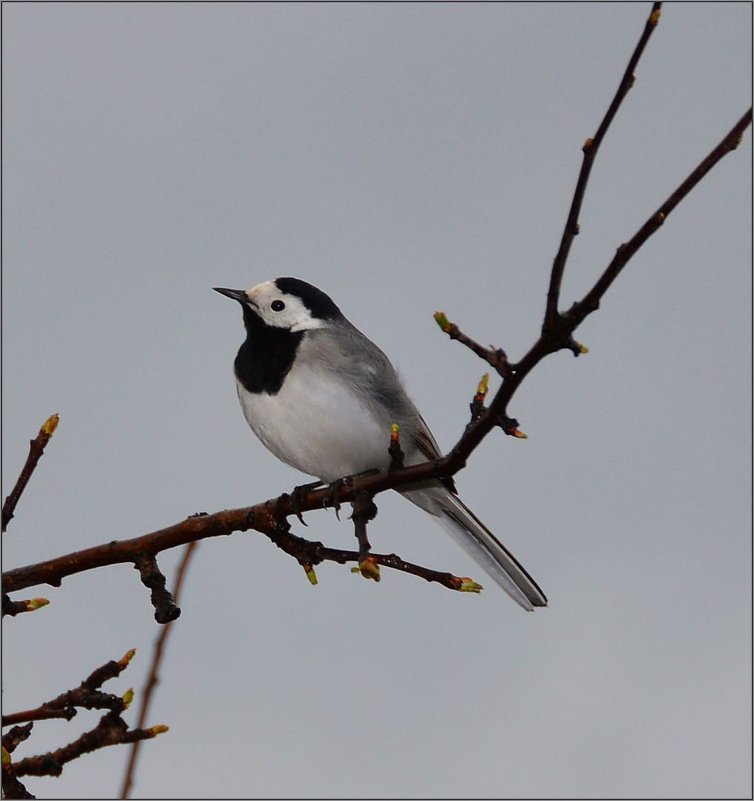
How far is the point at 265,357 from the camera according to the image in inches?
233

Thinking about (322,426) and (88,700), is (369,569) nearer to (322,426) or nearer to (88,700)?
(88,700)

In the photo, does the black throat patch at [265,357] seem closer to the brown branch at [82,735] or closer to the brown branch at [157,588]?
the brown branch at [157,588]

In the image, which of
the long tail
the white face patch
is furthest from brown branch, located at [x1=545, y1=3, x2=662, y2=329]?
the white face patch

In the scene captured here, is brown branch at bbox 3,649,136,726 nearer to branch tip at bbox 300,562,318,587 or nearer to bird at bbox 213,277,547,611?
branch tip at bbox 300,562,318,587

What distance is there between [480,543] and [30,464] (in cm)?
276

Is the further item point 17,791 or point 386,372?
point 386,372

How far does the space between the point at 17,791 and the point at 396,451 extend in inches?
62.6

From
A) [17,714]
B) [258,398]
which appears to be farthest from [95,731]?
[258,398]

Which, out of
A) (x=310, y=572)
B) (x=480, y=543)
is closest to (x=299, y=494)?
(x=310, y=572)

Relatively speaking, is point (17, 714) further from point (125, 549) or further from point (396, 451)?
point (396, 451)

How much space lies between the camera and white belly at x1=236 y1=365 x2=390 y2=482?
5.61 meters

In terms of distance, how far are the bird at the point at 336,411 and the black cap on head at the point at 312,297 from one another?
77 millimetres

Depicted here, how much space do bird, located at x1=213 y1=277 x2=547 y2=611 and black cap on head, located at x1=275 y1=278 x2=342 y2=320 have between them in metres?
0.08

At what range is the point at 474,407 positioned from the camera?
3402 millimetres
